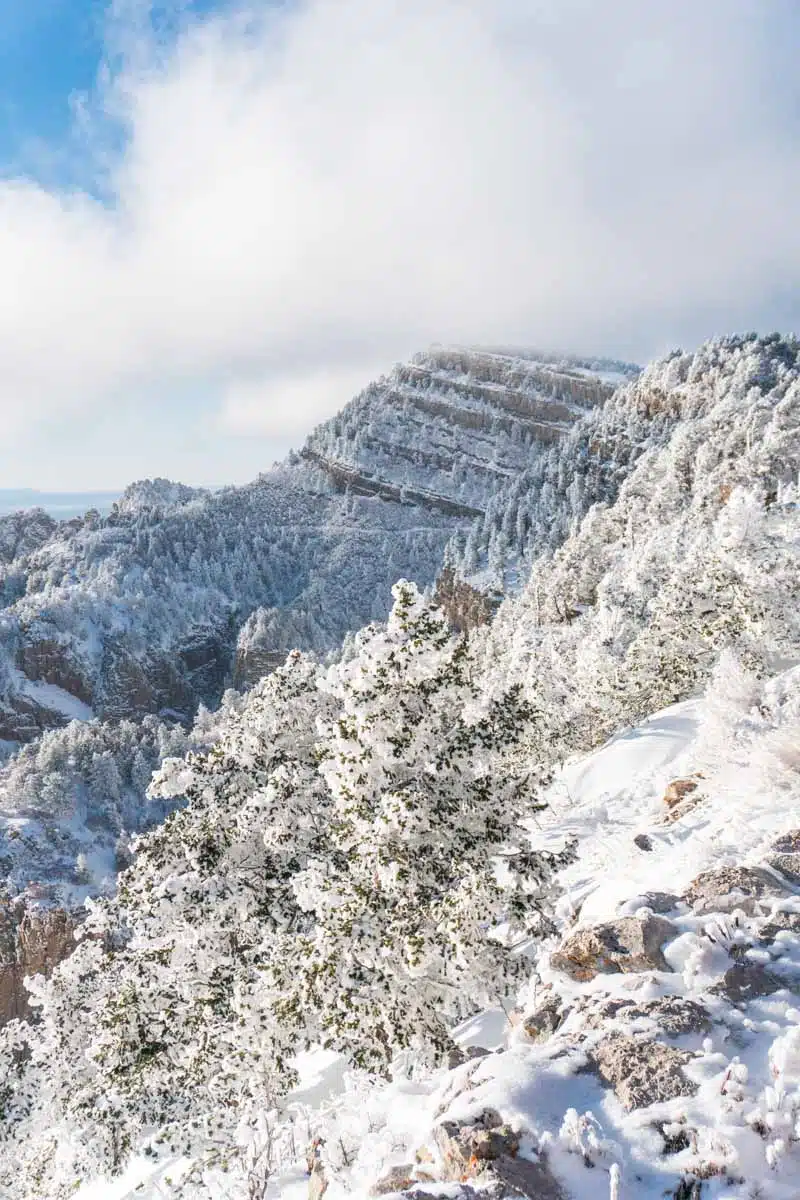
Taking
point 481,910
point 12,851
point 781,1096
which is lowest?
point 12,851

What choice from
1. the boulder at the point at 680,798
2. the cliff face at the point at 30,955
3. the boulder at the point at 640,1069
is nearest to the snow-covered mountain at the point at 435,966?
the boulder at the point at 640,1069

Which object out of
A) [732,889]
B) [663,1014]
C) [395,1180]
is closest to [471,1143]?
[395,1180]

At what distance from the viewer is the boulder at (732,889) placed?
28.6ft

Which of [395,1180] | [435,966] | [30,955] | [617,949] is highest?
[617,949]

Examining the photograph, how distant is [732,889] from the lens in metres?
8.98

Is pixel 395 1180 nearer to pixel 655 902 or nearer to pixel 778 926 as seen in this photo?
pixel 655 902

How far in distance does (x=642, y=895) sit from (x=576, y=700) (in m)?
34.8

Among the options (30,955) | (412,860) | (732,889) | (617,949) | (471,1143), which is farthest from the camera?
(30,955)

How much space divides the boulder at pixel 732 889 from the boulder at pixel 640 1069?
99.8 inches

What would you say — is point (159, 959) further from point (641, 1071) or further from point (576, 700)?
point (576, 700)

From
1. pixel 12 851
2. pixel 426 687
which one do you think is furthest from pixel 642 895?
pixel 12 851

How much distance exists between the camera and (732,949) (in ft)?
25.7

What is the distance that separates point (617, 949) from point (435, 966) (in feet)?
11.9

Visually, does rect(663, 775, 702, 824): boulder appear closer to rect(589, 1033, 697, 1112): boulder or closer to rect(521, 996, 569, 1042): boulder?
rect(521, 996, 569, 1042): boulder
